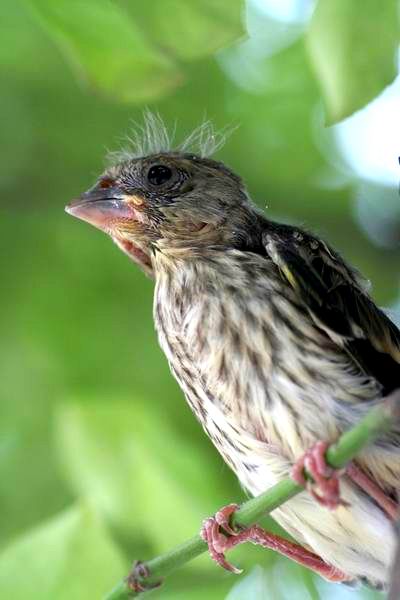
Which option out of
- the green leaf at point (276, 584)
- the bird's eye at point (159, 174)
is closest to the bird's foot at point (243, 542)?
the green leaf at point (276, 584)

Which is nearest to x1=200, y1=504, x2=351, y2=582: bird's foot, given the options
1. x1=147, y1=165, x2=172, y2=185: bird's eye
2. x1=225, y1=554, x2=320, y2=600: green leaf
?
x1=225, y1=554, x2=320, y2=600: green leaf

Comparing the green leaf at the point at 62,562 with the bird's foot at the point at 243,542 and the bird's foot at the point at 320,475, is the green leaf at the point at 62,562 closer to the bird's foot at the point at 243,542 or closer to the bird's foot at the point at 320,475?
the bird's foot at the point at 243,542

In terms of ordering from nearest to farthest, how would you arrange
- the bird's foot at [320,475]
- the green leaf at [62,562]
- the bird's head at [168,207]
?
the bird's foot at [320,475], the green leaf at [62,562], the bird's head at [168,207]

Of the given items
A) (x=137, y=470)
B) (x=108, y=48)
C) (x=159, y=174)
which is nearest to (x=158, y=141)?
(x=159, y=174)

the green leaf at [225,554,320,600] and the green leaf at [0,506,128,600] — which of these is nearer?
the green leaf at [0,506,128,600]

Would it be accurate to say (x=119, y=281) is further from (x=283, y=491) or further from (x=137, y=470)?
(x=283, y=491)

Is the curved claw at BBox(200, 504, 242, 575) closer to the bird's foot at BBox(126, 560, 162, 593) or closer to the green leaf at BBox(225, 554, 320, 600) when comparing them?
the bird's foot at BBox(126, 560, 162, 593)
